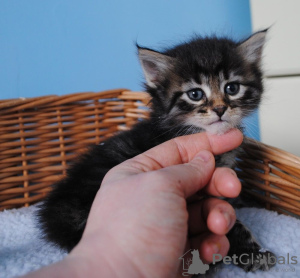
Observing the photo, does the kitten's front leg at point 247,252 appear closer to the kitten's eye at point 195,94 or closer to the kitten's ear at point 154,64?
the kitten's eye at point 195,94

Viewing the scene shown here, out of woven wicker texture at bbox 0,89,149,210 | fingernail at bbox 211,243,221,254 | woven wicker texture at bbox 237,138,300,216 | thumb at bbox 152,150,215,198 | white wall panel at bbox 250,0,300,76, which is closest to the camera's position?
thumb at bbox 152,150,215,198

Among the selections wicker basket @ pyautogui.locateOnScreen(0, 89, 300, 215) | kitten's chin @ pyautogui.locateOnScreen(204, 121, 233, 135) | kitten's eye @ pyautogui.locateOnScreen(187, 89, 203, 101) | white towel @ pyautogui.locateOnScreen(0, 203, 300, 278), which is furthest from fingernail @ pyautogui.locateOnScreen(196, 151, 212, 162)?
wicker basket @ pyautogui.locateOnScreen(0, 89, 300, 215)

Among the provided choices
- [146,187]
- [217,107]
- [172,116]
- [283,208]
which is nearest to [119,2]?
[172,116]

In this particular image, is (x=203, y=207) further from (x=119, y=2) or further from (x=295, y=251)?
(x=119, y=2)

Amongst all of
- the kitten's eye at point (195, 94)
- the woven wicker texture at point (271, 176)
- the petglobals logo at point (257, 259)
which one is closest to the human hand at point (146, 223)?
the petglobals logo at point (257, 259)

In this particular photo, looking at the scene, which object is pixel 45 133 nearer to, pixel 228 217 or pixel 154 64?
pixel 154 64

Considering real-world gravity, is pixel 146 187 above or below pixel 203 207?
above

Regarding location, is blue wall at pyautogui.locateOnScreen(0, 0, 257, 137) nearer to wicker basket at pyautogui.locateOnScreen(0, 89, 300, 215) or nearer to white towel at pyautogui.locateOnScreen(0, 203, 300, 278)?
wicker basket at pyautogui.locateOnScreen(0, 89, 300, 215)
